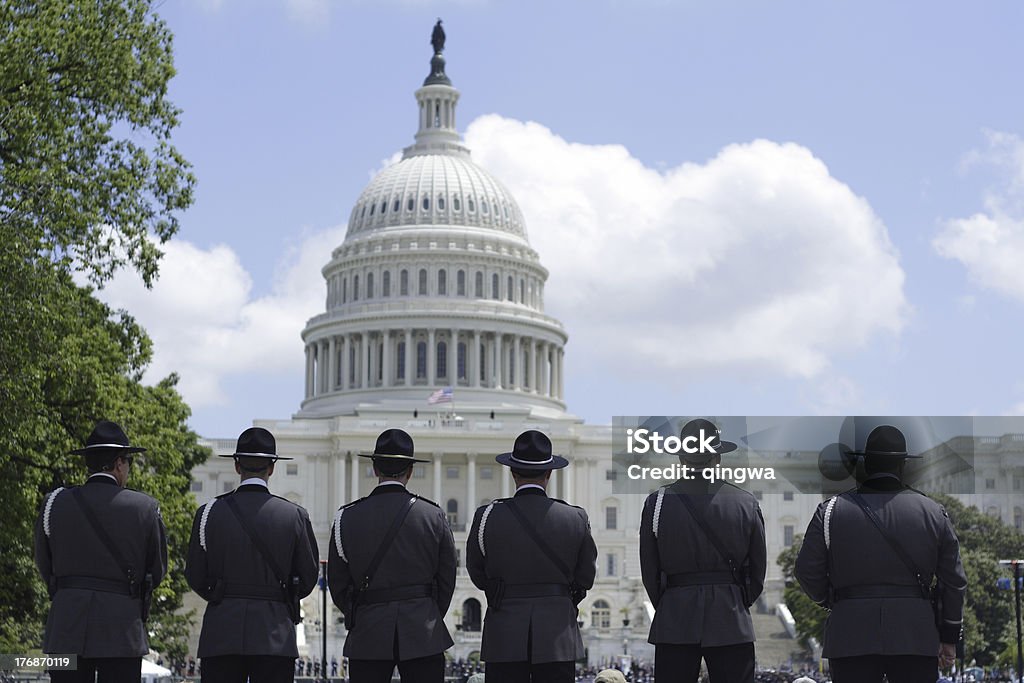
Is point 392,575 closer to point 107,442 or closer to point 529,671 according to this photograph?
point 529,671

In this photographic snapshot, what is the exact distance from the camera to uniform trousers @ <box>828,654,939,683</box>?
13.9 metres

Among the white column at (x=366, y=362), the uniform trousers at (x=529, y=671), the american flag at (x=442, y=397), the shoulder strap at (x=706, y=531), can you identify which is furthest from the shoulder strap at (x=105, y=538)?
the white column at (x=366, y=362)

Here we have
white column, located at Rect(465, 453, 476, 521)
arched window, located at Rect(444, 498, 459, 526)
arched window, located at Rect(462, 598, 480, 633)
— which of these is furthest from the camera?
white column, located at Rect(465, 453, 476, 521)

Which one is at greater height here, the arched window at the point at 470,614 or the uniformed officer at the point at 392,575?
the arched window at the point at 470,614

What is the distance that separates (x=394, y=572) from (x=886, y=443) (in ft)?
14.1

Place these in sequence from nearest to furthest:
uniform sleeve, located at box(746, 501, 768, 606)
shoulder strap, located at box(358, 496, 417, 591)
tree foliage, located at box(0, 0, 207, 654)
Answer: shoulder strap, located at box(358, 496, 417, 591)
uniform sleeve, located at box(746, 501, 768, 606)
tree foliage, located at box(0, 0, 207, 654)

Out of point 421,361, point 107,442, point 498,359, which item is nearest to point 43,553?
point 107,442

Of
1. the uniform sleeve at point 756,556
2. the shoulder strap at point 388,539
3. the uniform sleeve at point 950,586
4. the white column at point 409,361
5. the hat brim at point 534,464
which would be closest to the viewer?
the uniform sleeve at point 950,586

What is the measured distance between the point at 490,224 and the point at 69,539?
139 m

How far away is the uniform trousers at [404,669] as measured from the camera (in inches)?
559

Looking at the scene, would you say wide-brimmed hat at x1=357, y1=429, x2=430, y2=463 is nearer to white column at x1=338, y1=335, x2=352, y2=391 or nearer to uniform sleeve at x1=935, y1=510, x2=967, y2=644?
uniform sleeve at x1=935, y1=510, x2=967, y2=644

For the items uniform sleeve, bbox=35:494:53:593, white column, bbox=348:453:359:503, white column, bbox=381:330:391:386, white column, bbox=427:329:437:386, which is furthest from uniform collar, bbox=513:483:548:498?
white column, bbox=381:330:391:386

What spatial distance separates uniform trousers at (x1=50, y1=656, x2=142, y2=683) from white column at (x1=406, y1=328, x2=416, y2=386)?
129663 mm

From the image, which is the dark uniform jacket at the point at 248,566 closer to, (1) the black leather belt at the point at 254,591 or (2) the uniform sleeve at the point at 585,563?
(1) the black leather belt at the point at 254,591
